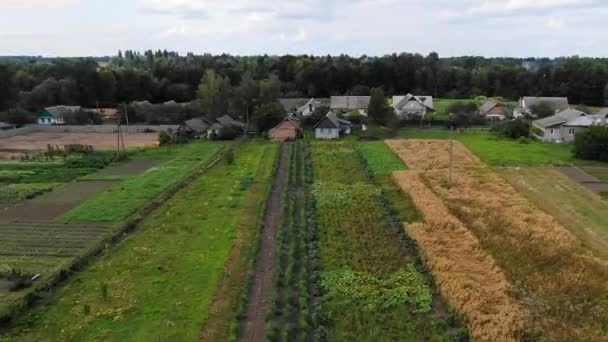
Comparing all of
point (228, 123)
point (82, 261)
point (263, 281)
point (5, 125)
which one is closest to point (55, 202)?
point (82, 261)

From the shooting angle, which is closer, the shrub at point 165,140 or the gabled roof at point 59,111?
the shrub at point 165,140

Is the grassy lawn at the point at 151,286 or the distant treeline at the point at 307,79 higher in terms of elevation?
the distant treeline at the point at 307,79

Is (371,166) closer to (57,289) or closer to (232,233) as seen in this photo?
(232,233)

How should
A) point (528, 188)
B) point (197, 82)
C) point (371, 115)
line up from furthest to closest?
point (197, 82)
point (371, 115)
point (528, 188)

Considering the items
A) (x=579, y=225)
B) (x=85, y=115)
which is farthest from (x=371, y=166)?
(x=85, y=115)

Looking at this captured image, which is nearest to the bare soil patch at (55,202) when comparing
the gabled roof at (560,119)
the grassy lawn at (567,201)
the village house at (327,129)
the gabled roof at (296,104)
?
the grassy lawn at (567,201)

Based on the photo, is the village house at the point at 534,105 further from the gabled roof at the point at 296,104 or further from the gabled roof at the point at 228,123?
the gabled roof at the point at 228,123

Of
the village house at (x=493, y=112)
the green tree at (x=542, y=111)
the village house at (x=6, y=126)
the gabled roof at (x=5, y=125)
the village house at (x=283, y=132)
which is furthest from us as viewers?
the village house at (x=493, y=112)
